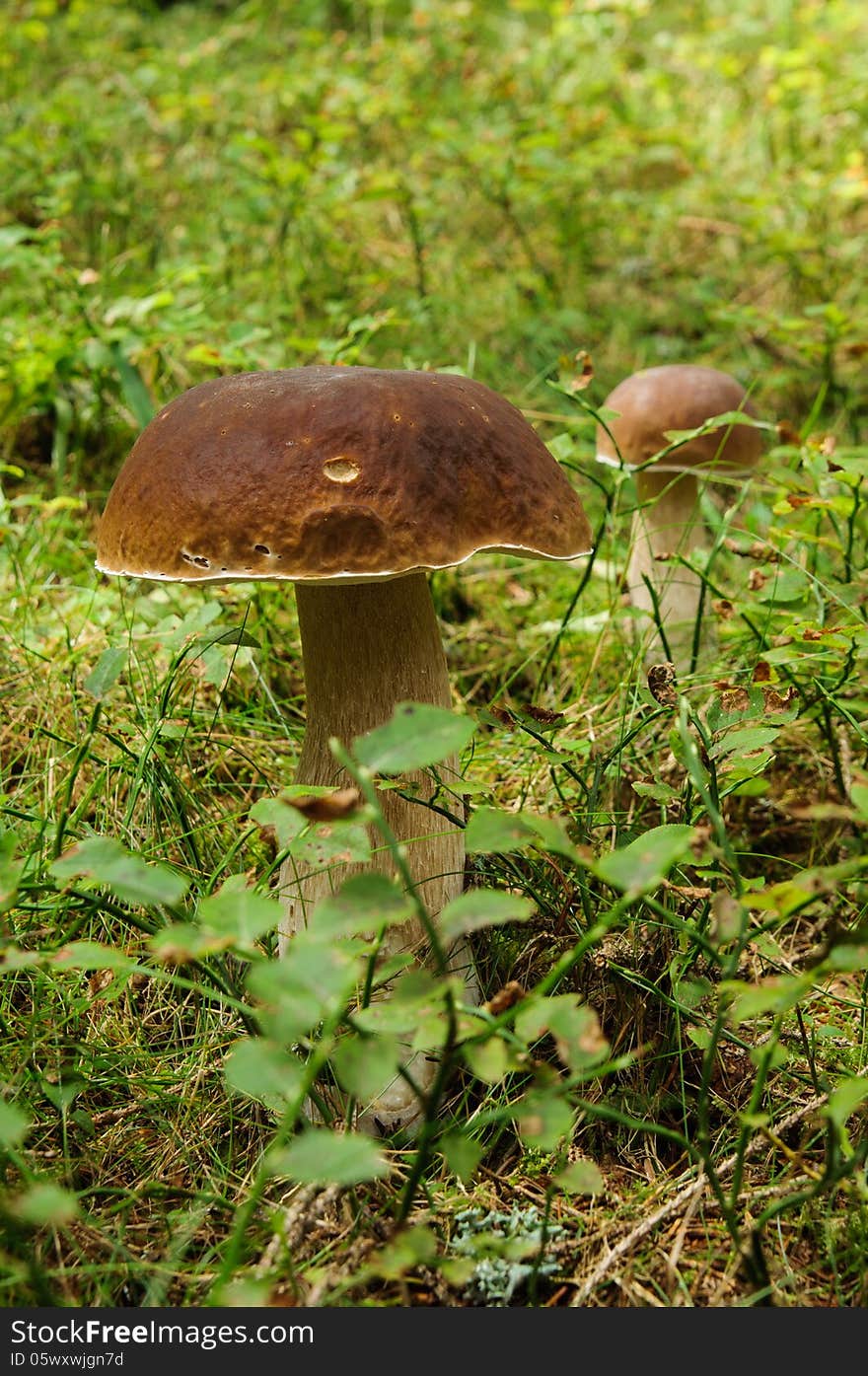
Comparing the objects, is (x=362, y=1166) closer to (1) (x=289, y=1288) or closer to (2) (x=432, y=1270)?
(1) (x=289, y=1288)

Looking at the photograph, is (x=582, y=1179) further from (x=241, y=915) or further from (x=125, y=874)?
(x=125, y=874)

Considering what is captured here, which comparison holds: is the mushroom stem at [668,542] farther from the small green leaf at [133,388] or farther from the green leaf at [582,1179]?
the green leaf at [582,1179]

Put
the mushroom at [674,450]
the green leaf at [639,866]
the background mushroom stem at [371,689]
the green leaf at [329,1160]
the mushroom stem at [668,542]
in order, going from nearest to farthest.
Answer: the green leaf at [329,1160], the green leaf at [639,866], the background mushroom stem at [371,689], the mushroom at [674,450], the mushroom stem at [668,542]

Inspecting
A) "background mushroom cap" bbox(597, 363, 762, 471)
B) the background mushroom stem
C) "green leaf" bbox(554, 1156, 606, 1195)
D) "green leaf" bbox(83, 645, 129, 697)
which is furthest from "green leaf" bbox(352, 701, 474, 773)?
"background mushroom cap" bbox(597, 363, 762, 471)

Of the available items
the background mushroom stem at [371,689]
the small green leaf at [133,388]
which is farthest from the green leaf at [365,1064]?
the small green leaf at [133,388]

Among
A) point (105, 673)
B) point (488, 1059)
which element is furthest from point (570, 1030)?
point (105, 673)

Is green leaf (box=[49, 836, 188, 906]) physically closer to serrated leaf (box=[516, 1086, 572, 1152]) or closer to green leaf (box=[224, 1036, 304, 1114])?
green leaf (box=[224, 1036, 304, 1114])

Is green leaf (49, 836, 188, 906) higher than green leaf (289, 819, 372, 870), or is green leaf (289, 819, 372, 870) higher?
green leaf (49, 836, 188, 906)
